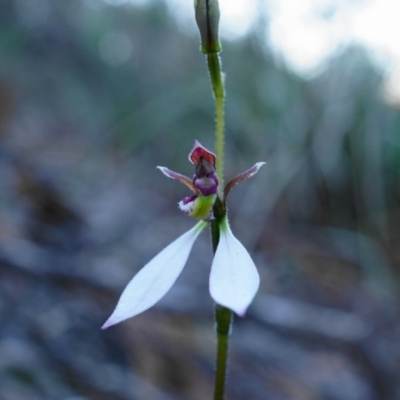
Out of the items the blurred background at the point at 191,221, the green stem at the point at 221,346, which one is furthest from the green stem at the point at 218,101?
the blurred background at the point at 191,221

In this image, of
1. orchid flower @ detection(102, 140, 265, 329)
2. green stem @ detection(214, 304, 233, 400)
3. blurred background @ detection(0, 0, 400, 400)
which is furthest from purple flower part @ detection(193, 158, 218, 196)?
blurred background @ detection(0, 0, 400, 400)

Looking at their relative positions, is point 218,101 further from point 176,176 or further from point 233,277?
point 233,277

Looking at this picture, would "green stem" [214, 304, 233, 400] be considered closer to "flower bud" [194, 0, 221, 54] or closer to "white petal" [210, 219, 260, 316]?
"white petal" [210, 219, 260, 316]

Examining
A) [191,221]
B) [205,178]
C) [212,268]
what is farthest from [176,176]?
[191,221]

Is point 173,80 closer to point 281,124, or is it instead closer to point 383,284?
point 281,124

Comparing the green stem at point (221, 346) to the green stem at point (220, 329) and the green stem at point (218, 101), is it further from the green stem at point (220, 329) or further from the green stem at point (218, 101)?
the green stem at point (218, 101)

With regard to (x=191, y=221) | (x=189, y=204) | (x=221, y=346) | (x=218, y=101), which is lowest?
(x=221, y=346)
